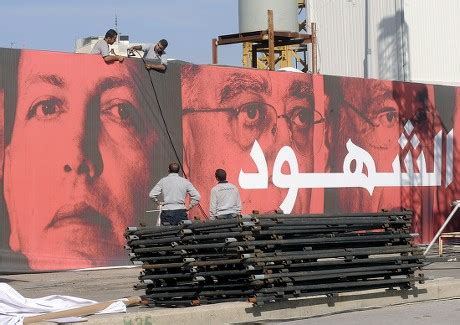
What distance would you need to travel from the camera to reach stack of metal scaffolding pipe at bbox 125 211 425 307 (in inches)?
484

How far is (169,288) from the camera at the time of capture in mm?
13094

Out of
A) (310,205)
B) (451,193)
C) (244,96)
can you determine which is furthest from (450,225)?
(244,96)

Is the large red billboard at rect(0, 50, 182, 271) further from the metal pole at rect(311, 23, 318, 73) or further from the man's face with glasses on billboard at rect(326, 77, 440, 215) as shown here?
the metal pole at rect(311, 23, 318, 73)

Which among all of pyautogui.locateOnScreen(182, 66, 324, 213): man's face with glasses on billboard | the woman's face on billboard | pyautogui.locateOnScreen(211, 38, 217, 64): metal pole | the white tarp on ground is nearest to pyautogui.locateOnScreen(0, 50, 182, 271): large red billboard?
the woman's face on billboard

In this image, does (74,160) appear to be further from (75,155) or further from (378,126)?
(378,126)

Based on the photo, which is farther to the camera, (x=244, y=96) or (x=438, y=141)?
(x=438, y=141)

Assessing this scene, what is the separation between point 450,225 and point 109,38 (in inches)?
421

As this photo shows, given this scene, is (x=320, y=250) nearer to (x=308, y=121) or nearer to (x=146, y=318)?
(x=146, y=318)

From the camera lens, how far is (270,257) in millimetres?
12234

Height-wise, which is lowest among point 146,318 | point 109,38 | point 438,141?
point 146,318

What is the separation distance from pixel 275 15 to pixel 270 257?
2370 centimetres

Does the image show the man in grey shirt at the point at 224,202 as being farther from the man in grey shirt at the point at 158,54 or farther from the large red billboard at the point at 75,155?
the man in grey shirt at the point at 158,54

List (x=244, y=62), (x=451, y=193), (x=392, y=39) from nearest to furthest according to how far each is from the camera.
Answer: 1. (x=451, y=193)
2. (x=392, y=39)
3. (x=244, y=62)

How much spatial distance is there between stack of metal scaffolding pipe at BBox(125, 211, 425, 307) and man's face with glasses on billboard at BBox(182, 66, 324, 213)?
8249 mm
